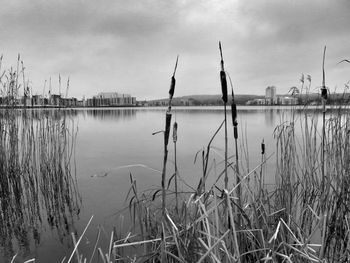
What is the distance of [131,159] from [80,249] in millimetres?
7724

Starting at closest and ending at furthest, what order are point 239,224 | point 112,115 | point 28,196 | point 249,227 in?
point 239,224 < point 249,227 < point 28,196 < point 112,115

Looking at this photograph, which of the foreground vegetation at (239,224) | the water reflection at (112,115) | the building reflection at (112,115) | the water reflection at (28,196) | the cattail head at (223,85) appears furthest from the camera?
the water reflection at (112,115)

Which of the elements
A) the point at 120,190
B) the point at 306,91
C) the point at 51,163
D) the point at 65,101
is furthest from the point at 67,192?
the point at 306,91

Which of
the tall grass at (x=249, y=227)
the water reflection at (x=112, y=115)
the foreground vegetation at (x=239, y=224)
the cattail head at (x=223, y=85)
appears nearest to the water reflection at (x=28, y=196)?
the foreground vegetation at (x=239, y=224)

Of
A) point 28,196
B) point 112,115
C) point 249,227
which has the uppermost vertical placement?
point 112,115

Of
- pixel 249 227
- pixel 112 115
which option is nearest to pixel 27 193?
pixel 249 227

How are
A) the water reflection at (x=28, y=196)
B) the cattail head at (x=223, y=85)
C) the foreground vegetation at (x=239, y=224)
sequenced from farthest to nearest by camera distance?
1. the water reflection at (x=28, y=196)
2. the foreground vegetation at (x=239, y=224)
3. the cattail head at (x=223, y=85)

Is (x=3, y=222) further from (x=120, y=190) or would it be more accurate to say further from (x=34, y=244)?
(x=120, y=190)

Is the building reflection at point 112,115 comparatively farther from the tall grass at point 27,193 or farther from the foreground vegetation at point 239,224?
the foreground vegetation at point 239,224

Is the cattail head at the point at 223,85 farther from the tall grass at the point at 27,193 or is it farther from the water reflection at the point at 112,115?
the water reflection at the point at 112,115

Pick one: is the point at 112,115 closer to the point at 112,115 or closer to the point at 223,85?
the point at 112,115

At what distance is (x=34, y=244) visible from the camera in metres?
3.99

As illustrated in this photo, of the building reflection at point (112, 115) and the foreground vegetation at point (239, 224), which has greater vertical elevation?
the building reflection at point (112, 115)

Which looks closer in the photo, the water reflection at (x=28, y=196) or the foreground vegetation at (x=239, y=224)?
the foreground vegetation at (x=239, y=224)
